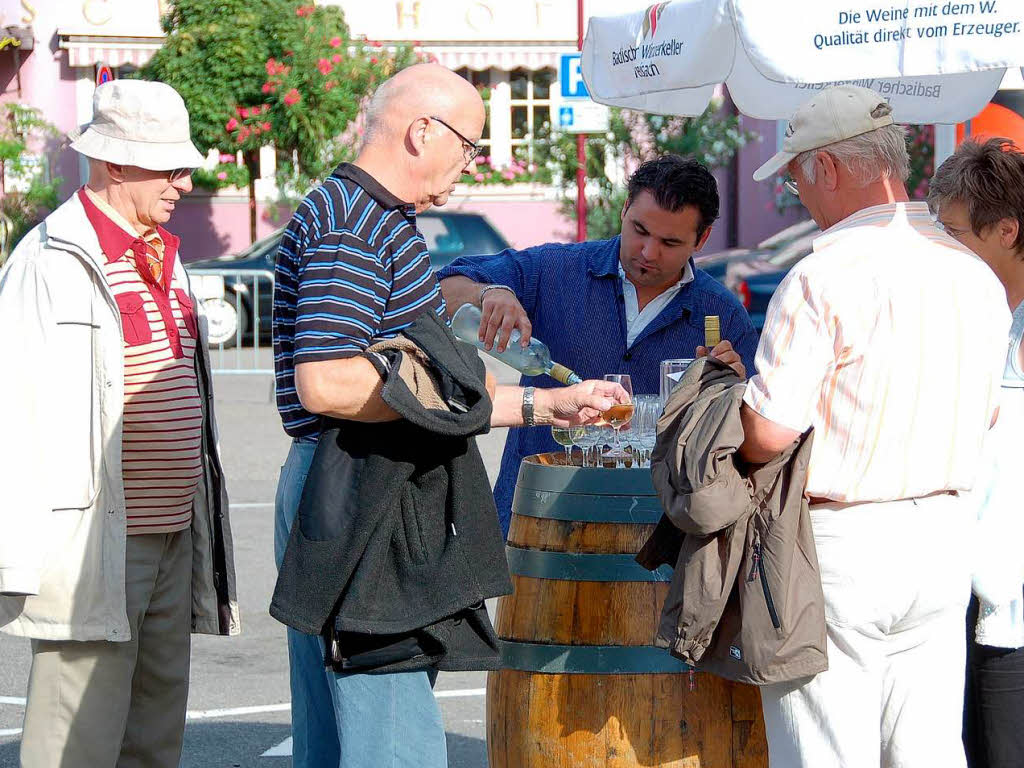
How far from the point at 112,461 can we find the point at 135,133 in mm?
847

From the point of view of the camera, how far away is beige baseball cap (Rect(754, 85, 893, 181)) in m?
2.94

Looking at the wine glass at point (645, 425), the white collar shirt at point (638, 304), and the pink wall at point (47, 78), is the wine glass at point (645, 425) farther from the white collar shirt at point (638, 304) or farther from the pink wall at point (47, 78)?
the pink wall at point (47, 78)

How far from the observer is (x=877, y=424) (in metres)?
2.85

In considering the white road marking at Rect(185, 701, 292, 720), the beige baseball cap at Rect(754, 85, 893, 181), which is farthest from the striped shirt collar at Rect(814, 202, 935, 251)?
the white road marking at Rect(185, 701, 292, 720)

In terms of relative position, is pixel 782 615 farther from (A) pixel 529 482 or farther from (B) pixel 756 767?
(A) pixel 529 482

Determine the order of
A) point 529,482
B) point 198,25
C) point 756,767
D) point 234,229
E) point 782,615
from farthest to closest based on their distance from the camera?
1. point 234,229
2. point 198,25
3. point 529,482
4. point 756,767
5. point 782,615

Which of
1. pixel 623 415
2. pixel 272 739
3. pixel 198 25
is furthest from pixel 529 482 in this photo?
pixel 198 25

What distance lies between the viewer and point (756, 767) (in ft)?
10.8

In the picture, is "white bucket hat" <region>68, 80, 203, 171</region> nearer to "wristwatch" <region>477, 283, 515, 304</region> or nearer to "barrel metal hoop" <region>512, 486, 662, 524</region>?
"wristwatch" <region>477, 283, 515, 304</region>

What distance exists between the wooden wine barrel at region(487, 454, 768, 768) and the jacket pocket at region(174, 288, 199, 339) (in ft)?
3.28

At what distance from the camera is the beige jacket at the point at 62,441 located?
3.27 metres

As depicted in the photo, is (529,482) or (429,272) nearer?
(429,272)

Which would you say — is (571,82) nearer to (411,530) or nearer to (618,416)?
(618,416)

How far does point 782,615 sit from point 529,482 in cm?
88
